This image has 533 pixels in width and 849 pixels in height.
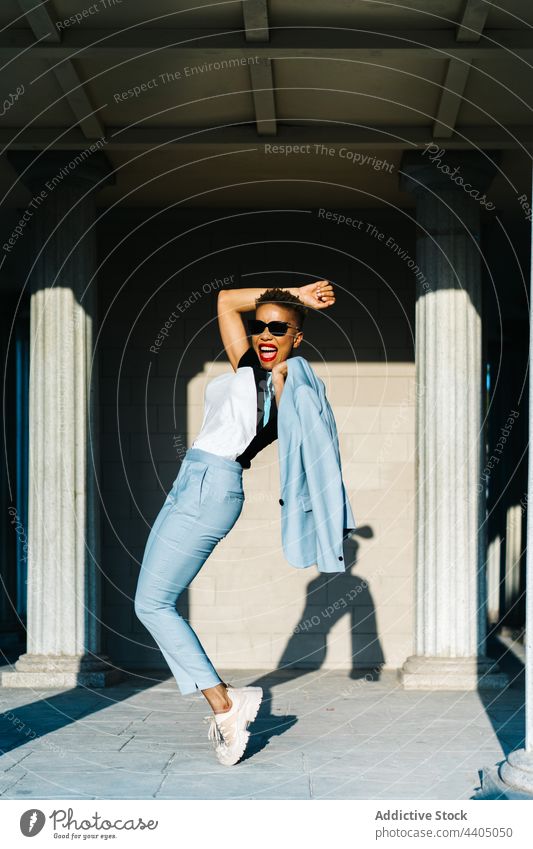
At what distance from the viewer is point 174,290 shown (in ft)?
35.9

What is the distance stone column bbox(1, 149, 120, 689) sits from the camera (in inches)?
372

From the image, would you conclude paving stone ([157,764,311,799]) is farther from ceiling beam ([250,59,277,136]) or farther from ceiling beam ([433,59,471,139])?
ceiling beam ([433,59,471,139])

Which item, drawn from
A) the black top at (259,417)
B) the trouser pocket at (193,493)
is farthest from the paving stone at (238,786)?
the black top at (259,417)

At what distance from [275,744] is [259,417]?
74.1 inches

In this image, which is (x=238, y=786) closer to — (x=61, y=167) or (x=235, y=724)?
(x=235, y=724)

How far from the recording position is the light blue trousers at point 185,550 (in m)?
6.05

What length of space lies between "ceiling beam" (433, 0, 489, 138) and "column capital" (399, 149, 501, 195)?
44 centimetres

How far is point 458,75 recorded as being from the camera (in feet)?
25.8

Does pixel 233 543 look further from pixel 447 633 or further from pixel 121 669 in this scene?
pixel 447 633

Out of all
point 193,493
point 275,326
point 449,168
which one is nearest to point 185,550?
point 193,493

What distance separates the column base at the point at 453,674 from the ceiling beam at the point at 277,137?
12.3 feet

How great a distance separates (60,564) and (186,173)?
326 cm

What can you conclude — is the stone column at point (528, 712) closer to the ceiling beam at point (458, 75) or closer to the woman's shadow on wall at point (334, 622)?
the ceiling beam at point (458, 75)
